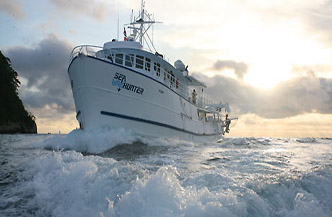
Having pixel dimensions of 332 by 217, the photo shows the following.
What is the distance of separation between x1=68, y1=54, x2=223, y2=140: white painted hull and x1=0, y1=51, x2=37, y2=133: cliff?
147ft

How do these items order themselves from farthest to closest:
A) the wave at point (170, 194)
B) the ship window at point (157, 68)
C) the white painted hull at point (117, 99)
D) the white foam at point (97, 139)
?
the ship window at point (157, 68), the white painted hull at point (117, 99), the white foam at point (97, 139), the wave at point (170, 194)

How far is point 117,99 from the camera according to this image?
461 inches

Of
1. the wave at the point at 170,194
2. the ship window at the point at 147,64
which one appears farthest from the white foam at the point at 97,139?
the wave at the point at 170,194

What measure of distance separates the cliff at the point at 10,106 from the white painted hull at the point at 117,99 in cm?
4486

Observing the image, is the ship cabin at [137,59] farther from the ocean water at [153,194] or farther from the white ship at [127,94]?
the ocean water at [153,194]

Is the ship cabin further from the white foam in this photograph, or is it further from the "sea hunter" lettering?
the white foam

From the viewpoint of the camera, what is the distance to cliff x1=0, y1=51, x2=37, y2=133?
A: 162ft

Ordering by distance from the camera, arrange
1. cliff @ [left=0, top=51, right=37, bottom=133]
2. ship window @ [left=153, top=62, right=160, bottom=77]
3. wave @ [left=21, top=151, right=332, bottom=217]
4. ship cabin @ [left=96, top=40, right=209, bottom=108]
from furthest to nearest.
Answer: cliff @ [left=0, top=51, right=37, bottom=133] → ship window @ [left=153, top=62, right=160, bottom=77] → ship cabin @ [left=96, top=40, right=209, bottom=108] → wave @ [left=21, top=151, right=332, bottom=217]

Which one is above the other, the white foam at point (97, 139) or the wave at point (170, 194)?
the white foam at point (97, 139)

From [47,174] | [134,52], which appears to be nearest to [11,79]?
[134,52]

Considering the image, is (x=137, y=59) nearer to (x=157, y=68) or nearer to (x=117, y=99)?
(x=157, y=68)

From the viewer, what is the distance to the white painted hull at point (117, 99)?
446 inches

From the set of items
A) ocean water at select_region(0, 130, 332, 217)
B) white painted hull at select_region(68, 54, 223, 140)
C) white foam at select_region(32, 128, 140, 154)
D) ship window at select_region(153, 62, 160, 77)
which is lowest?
ocean water at select_region(0, 130, 332, 217)

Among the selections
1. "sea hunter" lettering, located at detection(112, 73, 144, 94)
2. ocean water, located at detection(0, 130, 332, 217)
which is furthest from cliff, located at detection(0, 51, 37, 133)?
ocean water, located at detection(0, 130, 332, 217)
